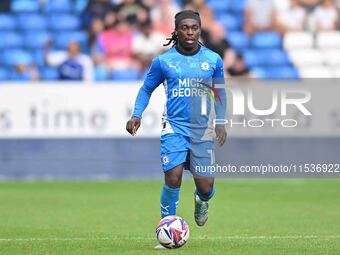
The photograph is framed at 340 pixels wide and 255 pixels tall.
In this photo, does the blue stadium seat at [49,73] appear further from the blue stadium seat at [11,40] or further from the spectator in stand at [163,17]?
the spectator in stand at [163,17]

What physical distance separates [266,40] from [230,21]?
3.32ft

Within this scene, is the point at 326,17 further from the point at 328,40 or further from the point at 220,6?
the point at 220,6

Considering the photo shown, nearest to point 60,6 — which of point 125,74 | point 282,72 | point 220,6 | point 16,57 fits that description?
point 16,57

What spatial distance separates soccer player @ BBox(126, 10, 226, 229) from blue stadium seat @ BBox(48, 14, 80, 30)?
14.6 m

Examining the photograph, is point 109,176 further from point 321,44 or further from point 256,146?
point 321,44

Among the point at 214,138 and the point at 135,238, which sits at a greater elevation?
the point at 214,138

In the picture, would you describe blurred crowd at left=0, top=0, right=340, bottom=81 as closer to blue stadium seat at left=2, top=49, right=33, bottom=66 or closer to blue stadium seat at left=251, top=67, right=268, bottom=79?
blue stadium seat at left=2, top=49, right=33, bottom=66

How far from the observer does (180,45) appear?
9.53 meters

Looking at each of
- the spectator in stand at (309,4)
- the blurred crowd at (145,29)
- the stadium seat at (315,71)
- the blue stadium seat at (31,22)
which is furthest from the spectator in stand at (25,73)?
the spectator in stand at (309,4)

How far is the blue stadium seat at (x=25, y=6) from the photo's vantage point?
79.7 feet

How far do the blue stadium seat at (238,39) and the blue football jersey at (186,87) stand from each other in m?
13.9

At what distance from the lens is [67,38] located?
23609 millimetres

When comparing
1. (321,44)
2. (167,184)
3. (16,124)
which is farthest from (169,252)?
(321,44)

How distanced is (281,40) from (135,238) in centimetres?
1433
